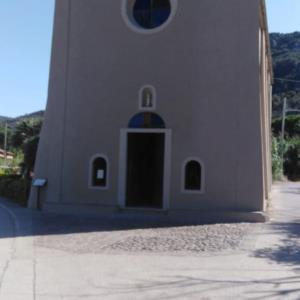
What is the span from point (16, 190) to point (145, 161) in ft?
19.0

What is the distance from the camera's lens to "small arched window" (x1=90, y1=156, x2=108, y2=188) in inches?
653

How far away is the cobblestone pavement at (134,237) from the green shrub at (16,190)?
5.26 metres

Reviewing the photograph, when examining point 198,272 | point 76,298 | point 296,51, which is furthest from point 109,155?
point 296,51

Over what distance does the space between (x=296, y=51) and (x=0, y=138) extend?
5228cm

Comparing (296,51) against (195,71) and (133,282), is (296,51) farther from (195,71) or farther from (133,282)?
(133,282)

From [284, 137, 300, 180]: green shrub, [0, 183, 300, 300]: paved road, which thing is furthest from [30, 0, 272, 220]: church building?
[284, 137, 300, 180]: green shrub

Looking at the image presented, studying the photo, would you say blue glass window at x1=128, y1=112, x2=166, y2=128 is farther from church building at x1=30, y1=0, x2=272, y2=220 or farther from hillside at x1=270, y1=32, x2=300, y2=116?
hillside at x1=270, y1=32, x2=300, y2=116

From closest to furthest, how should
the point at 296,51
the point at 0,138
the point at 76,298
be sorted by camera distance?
the point at 76,298, the point at 296,51, the point at 0,138

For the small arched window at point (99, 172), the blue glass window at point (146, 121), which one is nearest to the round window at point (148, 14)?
the blue glass window at point (146, 121)

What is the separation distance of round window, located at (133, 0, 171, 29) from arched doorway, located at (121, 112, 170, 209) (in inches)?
108

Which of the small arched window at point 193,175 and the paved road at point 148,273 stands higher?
the small arched window at point 193,175

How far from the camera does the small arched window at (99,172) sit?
16.6 meters

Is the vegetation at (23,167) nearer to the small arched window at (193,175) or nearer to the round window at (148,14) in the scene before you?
the small arched window at (193,175)

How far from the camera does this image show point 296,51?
91062 mm
